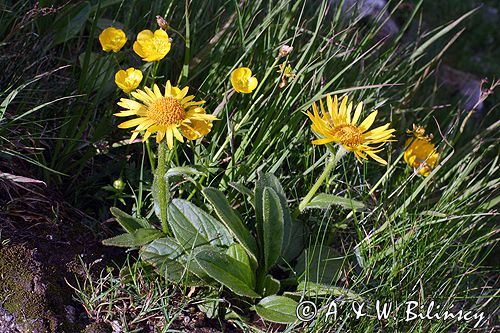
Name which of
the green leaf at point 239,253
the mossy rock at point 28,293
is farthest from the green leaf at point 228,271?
the mossy rock at point 28,293

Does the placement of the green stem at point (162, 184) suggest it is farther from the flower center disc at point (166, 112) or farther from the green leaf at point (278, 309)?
the green leaf at point (278, 309)

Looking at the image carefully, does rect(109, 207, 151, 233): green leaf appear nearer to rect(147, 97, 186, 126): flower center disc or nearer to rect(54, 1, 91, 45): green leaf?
rect(147, 97, 186, 126): flower center disc

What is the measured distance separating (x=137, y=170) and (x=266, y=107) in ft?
1.37

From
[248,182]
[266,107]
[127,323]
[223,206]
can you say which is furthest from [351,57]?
[127,323]

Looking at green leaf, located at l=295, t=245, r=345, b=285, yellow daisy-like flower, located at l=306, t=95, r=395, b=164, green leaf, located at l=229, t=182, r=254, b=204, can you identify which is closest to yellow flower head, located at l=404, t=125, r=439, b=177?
yellow daisy-like flower, located at l=306, t=95, r=395, b=164

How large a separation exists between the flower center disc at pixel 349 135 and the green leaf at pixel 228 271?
400 millimetres

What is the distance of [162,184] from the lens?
5.34 feet

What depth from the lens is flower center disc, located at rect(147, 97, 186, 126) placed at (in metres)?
1.51

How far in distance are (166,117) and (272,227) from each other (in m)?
0.41

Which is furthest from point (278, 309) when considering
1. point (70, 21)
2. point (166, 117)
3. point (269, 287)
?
point (70, 21)

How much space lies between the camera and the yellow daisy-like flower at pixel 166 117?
4.93 feet

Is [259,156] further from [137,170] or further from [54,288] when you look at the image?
[54,288]

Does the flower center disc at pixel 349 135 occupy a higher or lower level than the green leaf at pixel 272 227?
higher

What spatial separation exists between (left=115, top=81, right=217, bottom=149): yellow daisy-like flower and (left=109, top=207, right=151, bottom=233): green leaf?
245 millimetres
